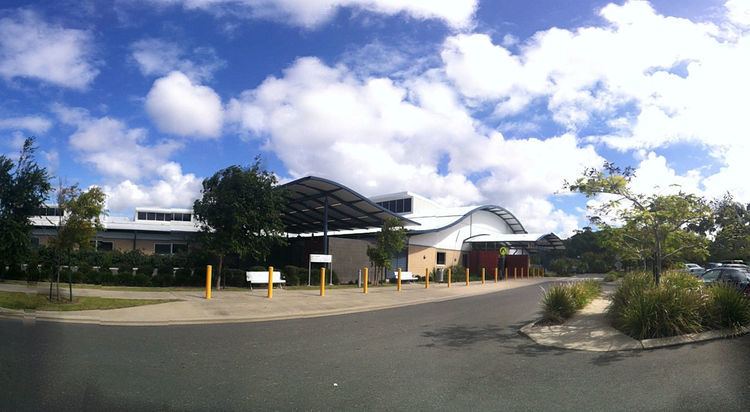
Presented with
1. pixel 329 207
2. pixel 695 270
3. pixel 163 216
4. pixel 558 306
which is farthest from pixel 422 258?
pixel 163 216

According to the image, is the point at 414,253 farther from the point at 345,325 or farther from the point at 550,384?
the point at 550,384

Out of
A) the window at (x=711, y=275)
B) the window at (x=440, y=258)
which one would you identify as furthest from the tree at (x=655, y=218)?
the window at (x=440, y=258)

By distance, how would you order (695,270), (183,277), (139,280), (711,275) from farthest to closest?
(695,270), (183,277), (139,280), (711,275)

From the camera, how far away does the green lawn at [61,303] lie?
1278 centimetres

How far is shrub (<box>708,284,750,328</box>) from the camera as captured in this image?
9.38 metres

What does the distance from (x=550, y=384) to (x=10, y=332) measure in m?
9.57

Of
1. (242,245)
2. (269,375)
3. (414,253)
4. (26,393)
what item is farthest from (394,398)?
(414,253)

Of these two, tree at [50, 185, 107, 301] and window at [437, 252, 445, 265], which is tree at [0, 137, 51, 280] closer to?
tree at [50, 185, 107, 301]

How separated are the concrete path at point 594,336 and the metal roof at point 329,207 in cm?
1762

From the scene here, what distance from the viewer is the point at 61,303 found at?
1348cm

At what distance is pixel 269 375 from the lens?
22.3 feet

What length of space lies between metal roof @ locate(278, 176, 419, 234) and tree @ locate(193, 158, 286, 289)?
2438 millimetres

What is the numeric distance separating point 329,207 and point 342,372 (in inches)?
1021

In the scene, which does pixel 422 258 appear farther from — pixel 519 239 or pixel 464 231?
pixel 519 239
